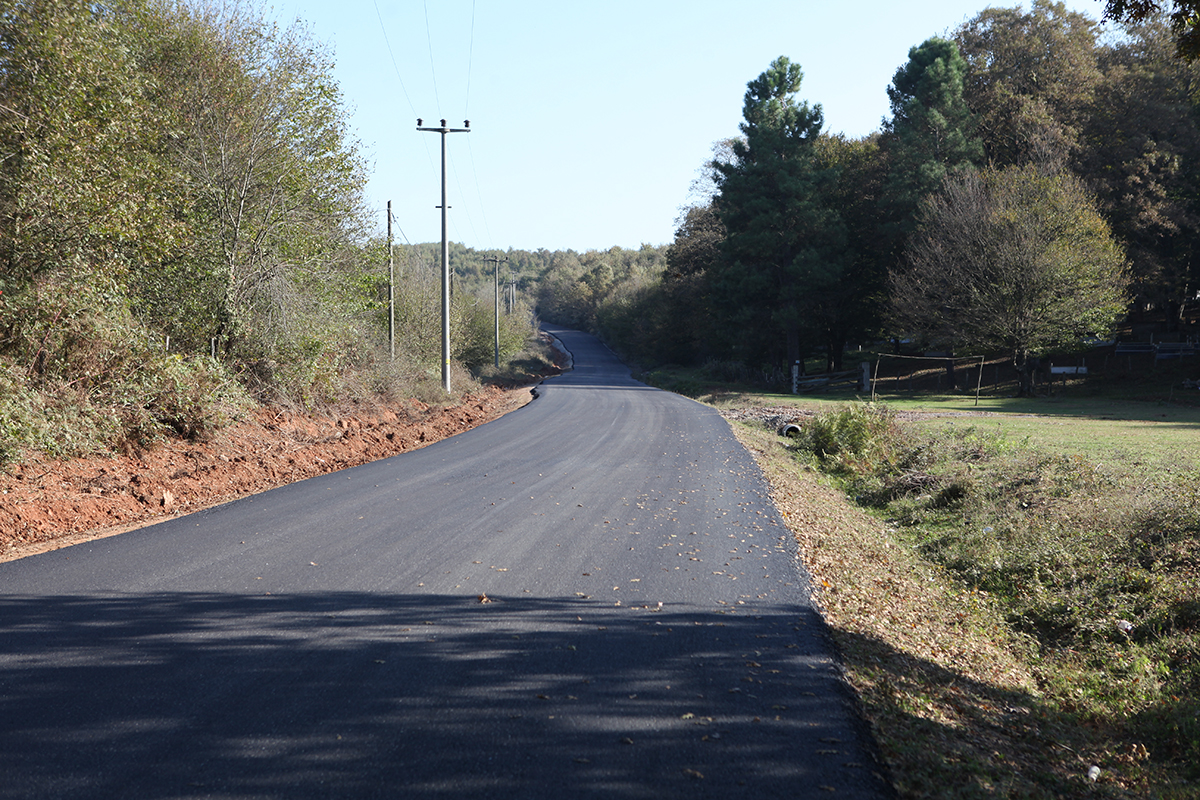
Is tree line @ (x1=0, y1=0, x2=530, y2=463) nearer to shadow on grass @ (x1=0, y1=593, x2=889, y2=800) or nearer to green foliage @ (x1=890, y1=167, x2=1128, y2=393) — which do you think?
shadow on grass @ (x1=0, y1=593, x2=889, y2=800)

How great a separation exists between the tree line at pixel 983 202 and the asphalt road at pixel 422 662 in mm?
28194

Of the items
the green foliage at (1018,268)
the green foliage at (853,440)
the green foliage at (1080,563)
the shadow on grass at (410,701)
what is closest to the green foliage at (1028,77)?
the green foliage at (1018,268)

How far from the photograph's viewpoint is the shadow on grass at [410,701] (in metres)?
3.51

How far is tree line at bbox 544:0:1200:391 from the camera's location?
31.5 m

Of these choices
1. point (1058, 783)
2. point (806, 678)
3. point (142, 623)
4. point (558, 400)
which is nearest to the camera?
point (1058, 783)

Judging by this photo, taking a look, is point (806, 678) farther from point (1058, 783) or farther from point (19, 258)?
point (19, 258)

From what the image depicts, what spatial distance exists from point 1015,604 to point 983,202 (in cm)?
2976

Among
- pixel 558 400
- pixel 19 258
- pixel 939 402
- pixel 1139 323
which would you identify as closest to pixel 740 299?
pixel 939 402

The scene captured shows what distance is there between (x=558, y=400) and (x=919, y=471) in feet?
54.9

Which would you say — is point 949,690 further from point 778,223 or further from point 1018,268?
point 778,223

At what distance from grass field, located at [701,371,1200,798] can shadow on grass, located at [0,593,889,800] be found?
0.59 m

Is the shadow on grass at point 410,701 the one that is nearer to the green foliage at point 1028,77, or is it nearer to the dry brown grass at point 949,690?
the dry brown grass at point 949,690

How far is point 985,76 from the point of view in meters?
39.7

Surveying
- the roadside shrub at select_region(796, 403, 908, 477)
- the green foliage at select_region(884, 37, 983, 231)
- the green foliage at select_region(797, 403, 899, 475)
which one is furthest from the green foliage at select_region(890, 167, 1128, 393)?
the green foliage at select_region(797, 403, 899, 475)
